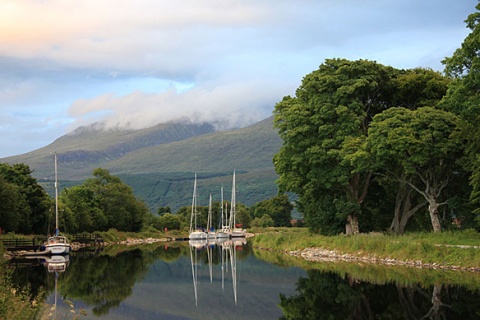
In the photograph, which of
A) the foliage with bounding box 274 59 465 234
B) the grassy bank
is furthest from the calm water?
the foliage with bounding box 274 59 465 234

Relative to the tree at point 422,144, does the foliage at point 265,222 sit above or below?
below

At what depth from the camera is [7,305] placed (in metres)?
19.5

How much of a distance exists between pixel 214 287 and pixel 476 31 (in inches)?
856

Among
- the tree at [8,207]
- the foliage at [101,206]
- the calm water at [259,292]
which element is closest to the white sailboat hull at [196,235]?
the foliage at [101,206]

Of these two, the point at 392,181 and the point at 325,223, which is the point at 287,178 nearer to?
the point at 325,223

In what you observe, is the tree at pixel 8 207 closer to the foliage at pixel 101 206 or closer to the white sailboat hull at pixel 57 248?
the white sailboat hull at pixel 57 248

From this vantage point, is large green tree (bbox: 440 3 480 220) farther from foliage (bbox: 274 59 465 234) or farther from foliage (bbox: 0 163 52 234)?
foliage (bbox: 0 163 52 234)

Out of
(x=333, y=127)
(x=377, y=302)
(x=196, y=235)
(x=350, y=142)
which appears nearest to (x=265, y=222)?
(x=196, y=235)

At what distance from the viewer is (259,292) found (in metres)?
30.3

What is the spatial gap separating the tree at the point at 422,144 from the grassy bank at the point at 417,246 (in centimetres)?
373

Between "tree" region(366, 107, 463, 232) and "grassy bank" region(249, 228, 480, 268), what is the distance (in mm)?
3726

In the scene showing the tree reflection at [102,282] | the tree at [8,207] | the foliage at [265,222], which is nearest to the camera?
the tree reflection at [102,282]

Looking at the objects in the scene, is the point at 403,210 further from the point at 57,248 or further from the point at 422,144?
the point at 57,248

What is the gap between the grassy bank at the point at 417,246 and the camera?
37.8 meters
